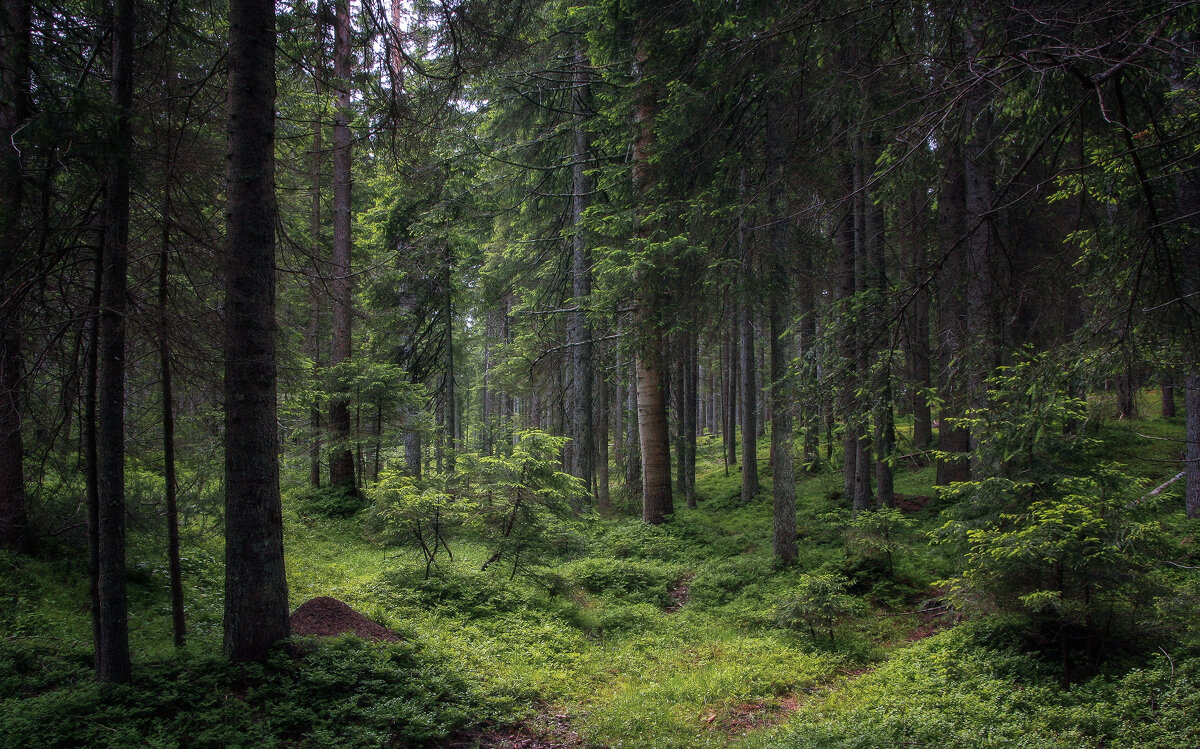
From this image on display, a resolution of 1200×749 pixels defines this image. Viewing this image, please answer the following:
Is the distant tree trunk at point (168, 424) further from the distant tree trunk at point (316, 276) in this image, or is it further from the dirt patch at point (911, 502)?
the dirt patch at point (911, 502)

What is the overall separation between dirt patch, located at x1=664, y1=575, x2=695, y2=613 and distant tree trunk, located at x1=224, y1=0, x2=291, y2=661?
19.9 ft

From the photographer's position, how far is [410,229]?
53.7 ft

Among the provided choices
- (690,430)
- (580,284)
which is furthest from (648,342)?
(690,430)

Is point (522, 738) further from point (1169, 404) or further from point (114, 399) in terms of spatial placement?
point (1169, 404)

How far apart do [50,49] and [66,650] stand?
17.5 feet

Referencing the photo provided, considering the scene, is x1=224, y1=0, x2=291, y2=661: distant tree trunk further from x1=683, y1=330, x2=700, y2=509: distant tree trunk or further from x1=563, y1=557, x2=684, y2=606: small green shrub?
x1=683, y1=330, x2=700, y2=509: distant tree trunk

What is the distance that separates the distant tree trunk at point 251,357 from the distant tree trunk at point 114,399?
2.44 ft

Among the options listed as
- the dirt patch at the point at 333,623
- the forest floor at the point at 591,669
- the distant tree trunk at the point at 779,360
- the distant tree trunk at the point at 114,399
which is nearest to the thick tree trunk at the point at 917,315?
the distant tree trunk at the point at 779,360

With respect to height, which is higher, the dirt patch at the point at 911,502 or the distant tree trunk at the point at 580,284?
the distant tree trunk at the point at 580,284

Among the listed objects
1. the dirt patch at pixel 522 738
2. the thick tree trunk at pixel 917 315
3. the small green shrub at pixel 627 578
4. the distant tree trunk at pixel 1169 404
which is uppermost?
the thick tree trunk at pixel 917 315

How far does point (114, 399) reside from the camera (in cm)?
452

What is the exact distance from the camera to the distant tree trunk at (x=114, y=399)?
4492 millimetres

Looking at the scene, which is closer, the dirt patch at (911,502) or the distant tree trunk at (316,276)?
the distant tree trunk at (316,276)

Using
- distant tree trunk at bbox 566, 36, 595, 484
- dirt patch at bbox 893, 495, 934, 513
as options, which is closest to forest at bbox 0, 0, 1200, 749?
distant tree trunk at bbox 566, 36, 595, 484
